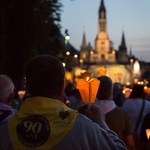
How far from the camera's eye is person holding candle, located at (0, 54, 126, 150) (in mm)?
3299

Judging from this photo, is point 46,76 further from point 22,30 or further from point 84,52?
point 84,52

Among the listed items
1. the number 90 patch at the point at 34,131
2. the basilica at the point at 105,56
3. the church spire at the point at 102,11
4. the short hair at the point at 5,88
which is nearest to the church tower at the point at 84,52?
the basilica at the point at 105,56

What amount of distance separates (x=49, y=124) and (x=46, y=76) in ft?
1.05

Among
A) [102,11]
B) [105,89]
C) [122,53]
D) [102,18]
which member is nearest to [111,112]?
[105,89]

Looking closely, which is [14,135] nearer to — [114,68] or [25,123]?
[25,123]

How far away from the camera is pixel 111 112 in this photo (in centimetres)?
630

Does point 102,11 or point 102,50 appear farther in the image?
point 102,11

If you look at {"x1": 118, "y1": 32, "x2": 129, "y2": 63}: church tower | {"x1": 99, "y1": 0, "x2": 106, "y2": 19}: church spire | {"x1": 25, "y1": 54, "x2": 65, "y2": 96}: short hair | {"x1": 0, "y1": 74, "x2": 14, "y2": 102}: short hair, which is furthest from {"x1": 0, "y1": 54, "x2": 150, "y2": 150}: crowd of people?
{"x1": 99, "y1": 0, "x2": 106, "y2": 19}: church spire

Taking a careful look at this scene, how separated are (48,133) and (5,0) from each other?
24.7 meters

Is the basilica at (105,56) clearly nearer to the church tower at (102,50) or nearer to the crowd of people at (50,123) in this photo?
the church tower at (102,50)

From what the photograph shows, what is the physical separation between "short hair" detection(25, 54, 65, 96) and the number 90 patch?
193 mm

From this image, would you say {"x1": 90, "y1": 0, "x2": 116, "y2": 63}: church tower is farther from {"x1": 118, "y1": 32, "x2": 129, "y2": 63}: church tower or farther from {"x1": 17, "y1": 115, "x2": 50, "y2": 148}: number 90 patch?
{"x1": 17, "y1": 115, "x2": 50, "y2": 148}: number 90 patch

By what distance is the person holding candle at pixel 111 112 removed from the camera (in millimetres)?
6086

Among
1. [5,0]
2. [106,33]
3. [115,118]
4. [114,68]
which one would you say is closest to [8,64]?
[5,0]
